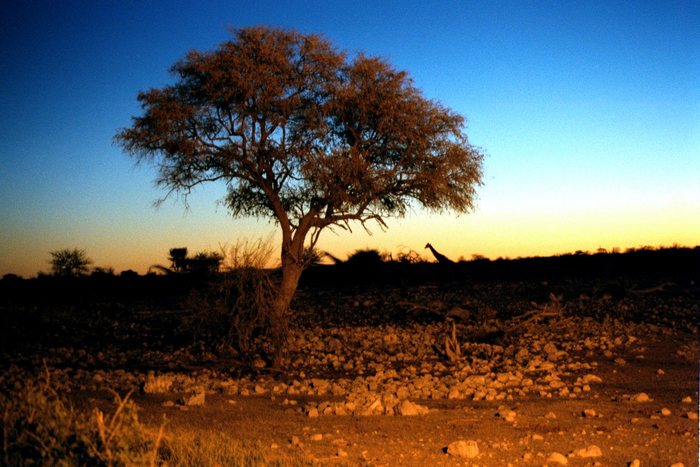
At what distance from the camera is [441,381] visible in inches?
382

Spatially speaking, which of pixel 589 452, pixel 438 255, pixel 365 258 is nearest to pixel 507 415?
pixel 589 452

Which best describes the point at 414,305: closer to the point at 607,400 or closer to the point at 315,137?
the point at 315,137

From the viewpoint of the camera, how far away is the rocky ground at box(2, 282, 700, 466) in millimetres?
6422

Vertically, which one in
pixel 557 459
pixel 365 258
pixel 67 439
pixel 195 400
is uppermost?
pixel 365 258

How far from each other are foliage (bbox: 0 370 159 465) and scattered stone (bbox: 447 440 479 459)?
95.9 inches

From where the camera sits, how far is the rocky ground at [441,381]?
253 inches

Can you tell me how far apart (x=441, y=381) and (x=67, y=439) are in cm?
526

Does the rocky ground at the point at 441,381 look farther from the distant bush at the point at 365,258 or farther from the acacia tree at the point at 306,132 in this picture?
the distant bush at the point at 365,258

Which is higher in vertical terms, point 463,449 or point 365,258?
point 365,258

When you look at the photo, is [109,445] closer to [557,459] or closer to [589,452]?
[557,459]

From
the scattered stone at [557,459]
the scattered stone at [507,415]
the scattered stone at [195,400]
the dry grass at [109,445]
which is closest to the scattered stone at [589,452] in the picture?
the scattered stone at [557,459]

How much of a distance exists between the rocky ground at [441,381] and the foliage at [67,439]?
1197 mm

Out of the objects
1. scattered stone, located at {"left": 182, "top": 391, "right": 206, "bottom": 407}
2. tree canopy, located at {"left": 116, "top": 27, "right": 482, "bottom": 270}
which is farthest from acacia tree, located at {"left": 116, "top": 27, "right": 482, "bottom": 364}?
scattered stone, located at {"left": 182, "top": 391, "right": 206, "bottom": 407}

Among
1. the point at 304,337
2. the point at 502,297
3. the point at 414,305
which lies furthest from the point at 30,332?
the point at 502,297
